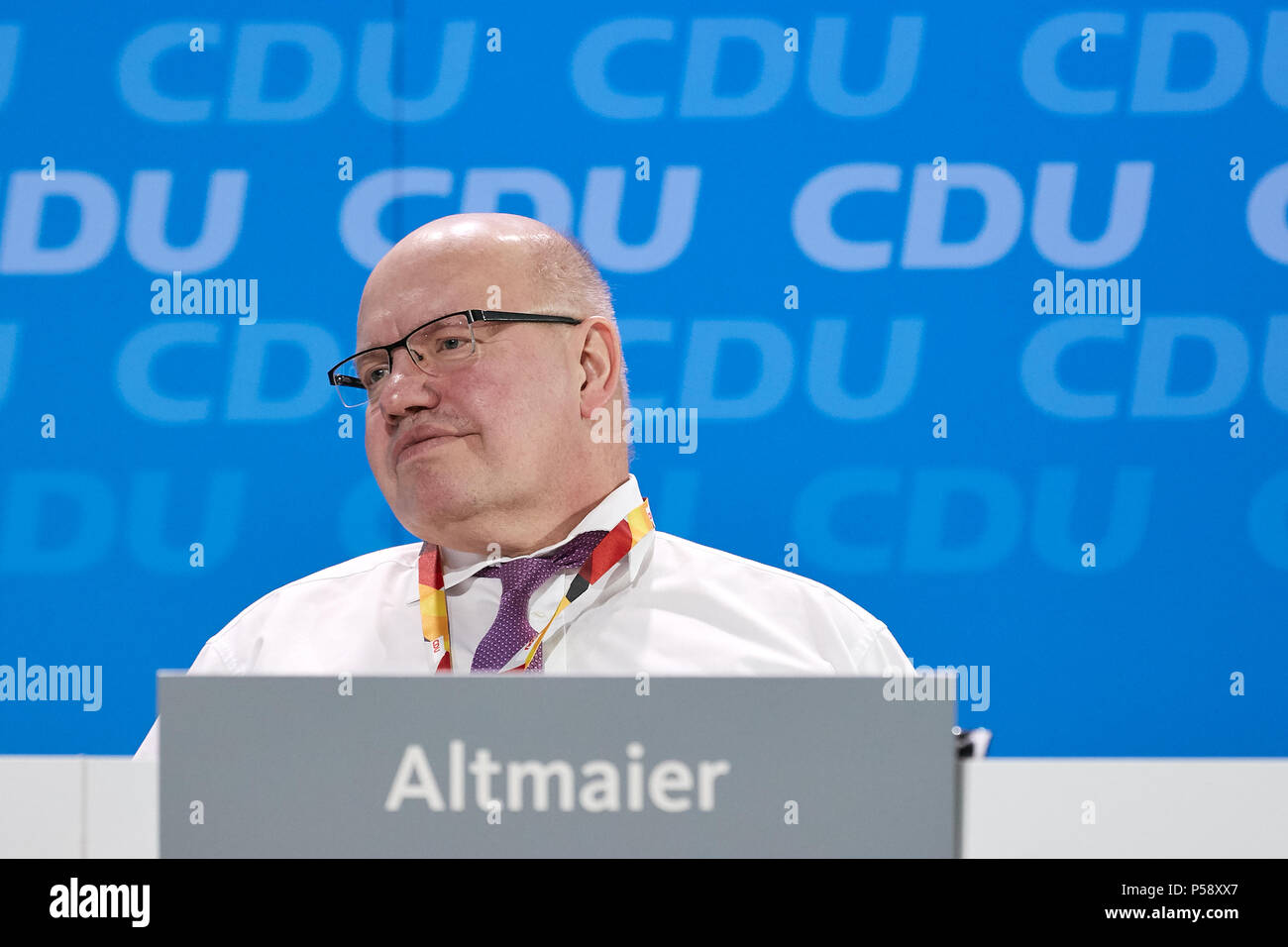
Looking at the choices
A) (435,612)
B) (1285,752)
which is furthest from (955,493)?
(435,612)

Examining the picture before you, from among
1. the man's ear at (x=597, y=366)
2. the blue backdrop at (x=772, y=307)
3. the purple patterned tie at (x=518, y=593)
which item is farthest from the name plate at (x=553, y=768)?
the blue backdrop at (x=772, y=307)

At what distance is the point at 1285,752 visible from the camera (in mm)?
2586

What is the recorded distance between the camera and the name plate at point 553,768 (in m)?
0.64

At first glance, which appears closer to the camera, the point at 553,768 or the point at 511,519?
the point at 553,768

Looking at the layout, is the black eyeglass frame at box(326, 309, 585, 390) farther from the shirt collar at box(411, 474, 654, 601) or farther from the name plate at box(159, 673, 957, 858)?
the name plate at box(159, 673, 957, 858)

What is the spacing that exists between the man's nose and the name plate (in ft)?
3.17

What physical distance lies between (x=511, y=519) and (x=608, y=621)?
0.66 feet

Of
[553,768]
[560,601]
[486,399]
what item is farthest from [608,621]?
[553,768]

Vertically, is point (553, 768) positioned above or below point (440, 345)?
below

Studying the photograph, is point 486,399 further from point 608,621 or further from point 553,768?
point 553,768

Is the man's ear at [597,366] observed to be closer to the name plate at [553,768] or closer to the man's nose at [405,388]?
the man's nose at [405,388]

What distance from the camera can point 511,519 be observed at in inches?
65.6
